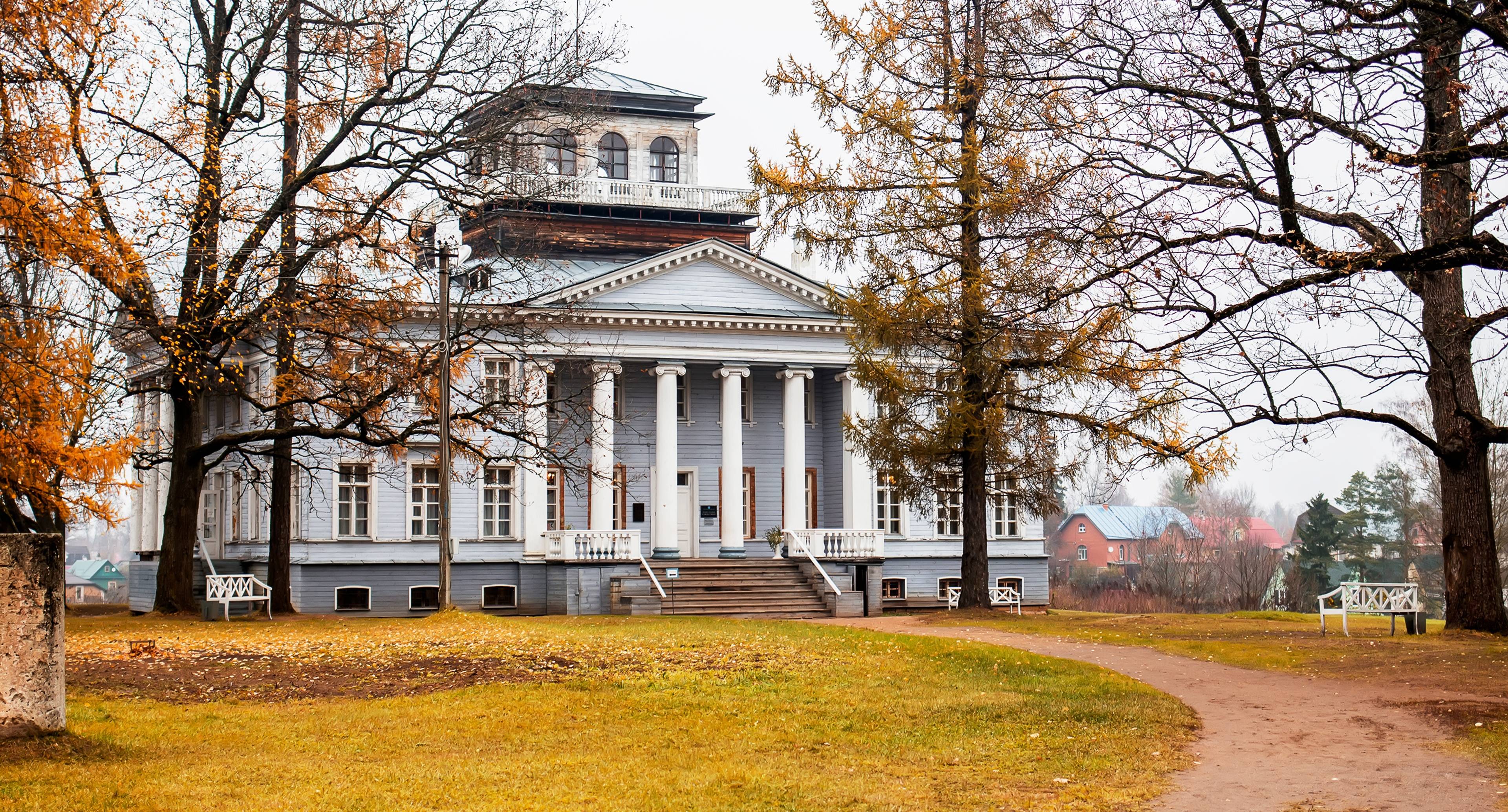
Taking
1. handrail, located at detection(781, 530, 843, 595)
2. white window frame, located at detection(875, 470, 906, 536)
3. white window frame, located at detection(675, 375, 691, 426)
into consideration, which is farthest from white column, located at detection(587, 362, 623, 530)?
white window frame, located at detection(875, 470, 906, 536)

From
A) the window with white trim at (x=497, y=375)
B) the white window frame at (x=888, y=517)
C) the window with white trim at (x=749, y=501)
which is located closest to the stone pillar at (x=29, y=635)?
the window with white trim at (x=497, y=375)

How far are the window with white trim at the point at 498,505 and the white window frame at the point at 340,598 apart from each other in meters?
3.17

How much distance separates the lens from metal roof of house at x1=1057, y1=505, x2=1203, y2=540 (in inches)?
4190

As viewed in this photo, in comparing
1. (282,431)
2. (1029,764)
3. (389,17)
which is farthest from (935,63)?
(1029,764)

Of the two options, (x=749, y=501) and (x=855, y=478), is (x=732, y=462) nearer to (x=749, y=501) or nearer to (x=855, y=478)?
(x=749, y=501)

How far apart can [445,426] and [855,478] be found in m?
14.7

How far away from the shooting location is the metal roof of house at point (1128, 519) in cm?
10644

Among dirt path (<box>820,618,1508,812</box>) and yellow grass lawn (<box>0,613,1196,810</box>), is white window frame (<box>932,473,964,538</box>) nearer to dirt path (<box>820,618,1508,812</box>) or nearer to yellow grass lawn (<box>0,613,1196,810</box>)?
yellow grass lawn (<box>0,613,1196,810</box>)

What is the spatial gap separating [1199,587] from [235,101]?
52.5m

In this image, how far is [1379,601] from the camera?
20.7 meters

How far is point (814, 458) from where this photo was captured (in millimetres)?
40688

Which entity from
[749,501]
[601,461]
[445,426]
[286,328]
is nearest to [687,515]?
[749,501]

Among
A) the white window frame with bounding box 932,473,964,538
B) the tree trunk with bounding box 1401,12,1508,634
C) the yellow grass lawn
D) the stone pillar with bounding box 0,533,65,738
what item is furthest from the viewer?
the white window frame with bounding box 932,473,964,538

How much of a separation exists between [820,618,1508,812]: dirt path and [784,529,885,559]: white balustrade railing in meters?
18.6
